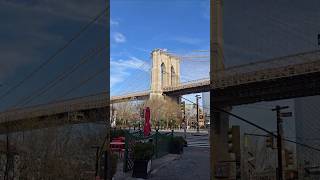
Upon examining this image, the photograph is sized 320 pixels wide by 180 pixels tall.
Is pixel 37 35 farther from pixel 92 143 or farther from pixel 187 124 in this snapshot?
pixel 187 124

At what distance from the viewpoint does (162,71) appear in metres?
3.50

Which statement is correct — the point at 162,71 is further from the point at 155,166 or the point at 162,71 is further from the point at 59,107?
the point at 59,107

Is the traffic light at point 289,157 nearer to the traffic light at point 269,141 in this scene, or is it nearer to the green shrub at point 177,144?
the traffic light at point 269,141

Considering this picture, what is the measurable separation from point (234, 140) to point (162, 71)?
0.98m

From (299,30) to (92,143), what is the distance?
1807mm

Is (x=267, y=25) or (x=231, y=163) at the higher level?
(x=267, y=25)

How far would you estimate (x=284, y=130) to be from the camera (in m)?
2.89

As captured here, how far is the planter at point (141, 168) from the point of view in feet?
11.3

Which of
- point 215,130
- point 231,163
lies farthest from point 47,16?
point 231,163

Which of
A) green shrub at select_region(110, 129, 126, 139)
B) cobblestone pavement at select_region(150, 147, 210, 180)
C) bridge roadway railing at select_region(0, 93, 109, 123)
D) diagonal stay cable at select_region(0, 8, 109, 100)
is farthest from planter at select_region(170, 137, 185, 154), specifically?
diagonal stay cable at select_region(0, 8, 109, 100)

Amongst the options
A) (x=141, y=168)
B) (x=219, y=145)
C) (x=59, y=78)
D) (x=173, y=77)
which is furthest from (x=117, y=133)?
(x=219, y=145)

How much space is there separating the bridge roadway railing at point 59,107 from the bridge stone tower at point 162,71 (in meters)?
0.45

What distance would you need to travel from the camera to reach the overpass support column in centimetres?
274

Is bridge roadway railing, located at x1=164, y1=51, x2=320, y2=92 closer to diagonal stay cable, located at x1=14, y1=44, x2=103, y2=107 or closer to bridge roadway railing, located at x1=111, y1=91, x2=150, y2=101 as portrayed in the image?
bridge roadway railing, located at x1=111, y1=91, x2=150, y2=101
